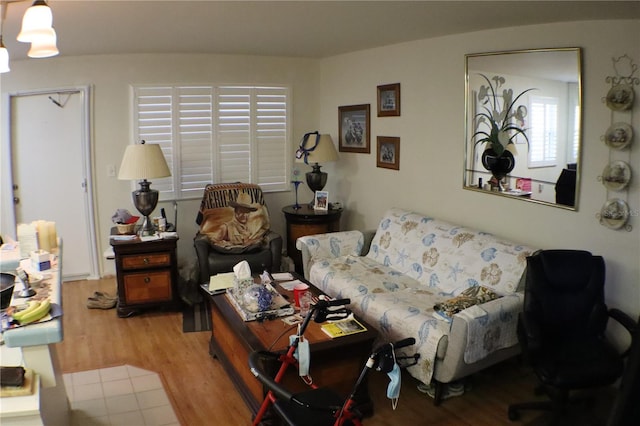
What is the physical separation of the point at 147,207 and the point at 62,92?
154cm

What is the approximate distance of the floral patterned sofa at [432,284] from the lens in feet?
9.39

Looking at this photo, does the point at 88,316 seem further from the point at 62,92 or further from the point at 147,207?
the point at 62,92

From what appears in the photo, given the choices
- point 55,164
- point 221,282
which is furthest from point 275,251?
point 55,164

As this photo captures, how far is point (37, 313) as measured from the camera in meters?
1.94

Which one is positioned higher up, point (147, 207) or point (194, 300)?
point (147, 207)

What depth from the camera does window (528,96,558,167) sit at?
3316mm

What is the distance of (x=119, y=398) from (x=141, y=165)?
1882 mm

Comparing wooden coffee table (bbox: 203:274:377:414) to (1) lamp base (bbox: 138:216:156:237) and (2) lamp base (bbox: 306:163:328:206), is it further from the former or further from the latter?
(2) lamp base (bbox: 306:163:328:206)

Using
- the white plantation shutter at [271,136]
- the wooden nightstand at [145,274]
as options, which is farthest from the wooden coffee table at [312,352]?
the white plantation shutter at [271,136]

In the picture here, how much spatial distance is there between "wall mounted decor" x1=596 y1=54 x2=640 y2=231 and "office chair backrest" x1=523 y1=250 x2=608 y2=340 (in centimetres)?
29

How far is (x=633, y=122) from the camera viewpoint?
2.88 metres

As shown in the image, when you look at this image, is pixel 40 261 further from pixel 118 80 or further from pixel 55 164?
pixel 118 80

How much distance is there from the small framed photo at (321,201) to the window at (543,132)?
2.20m

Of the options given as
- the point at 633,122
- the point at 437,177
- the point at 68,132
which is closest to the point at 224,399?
the point at 437,177
